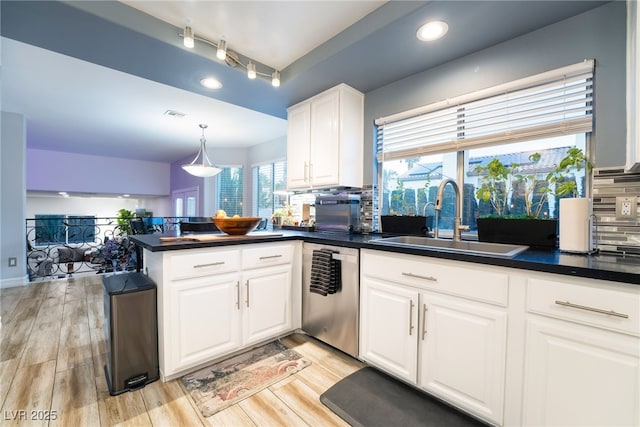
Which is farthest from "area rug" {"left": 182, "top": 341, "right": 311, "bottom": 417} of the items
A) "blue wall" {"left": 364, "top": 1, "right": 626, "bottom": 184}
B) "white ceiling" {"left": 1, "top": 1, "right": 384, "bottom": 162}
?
"white ceiling" {"left": 1, "top": 1, "right": 384, "bottom": 162}

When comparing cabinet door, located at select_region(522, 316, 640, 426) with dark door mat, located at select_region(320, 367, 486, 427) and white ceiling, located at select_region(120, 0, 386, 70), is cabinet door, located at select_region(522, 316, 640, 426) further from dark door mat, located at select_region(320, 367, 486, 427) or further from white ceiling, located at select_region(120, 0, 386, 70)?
white ceiling, located at select_region(120, 0, 386, 70)

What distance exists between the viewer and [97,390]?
1.62 metres

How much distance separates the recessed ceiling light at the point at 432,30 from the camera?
1.69m

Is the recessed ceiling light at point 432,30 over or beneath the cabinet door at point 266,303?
over

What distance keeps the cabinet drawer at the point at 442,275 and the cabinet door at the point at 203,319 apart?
988mm

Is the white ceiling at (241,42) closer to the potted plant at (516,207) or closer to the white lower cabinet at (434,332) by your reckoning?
the potted plant at (516,207)

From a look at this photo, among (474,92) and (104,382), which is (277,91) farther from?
(104,382)

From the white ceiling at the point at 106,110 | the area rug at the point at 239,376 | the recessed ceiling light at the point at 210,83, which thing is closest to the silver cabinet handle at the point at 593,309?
the area rug at the point at 239,376

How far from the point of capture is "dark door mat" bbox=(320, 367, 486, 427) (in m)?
1.42

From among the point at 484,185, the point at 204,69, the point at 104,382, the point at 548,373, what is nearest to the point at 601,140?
the point at 484,185

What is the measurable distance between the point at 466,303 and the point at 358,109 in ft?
6.57

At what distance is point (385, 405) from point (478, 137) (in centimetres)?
189

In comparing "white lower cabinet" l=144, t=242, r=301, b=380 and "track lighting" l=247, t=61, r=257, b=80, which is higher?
"track lighting" l=247, t=61, r=257, b=80

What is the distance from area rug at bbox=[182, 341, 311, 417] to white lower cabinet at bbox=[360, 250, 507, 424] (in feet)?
1.91
